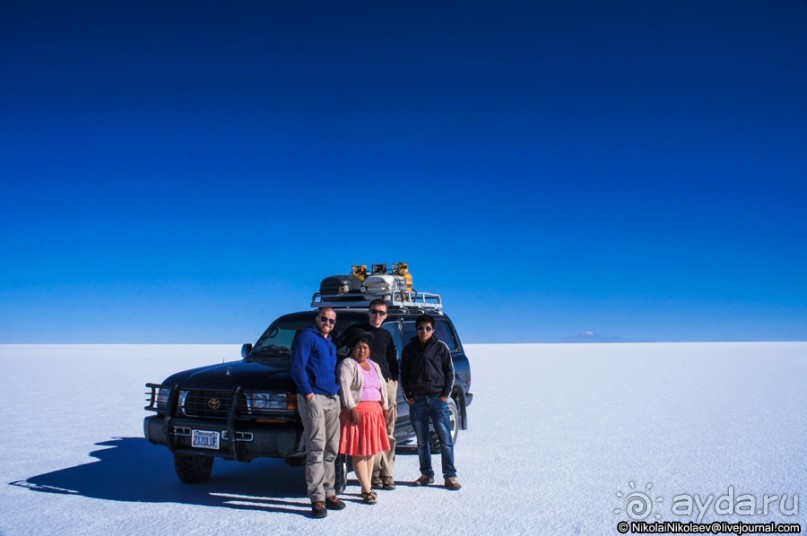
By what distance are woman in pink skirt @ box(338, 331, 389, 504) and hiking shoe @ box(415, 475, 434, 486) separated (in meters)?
0.75

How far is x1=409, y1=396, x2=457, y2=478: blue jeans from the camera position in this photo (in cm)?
653

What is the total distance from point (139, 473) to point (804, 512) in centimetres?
710

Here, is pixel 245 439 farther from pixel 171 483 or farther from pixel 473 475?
pixel 473 475

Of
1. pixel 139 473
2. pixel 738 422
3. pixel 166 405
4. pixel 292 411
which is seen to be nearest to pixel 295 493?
pixel 292 411

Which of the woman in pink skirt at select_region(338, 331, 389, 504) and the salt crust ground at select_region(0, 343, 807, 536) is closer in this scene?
the salt crust ground at select_region(0, 343, 807, 536)

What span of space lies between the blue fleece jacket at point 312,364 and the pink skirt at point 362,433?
381 mm

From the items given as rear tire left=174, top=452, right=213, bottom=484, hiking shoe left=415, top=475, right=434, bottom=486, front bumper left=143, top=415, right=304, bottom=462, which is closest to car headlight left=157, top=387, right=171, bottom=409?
front bumper left=143, top=415, right=304, bottom=462

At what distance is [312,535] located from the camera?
200 inches

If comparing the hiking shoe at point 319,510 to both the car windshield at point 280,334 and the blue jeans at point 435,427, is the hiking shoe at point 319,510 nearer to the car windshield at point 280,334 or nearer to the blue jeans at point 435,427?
the blue jeans at point 435,427

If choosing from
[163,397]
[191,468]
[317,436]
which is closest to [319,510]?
[317,436]

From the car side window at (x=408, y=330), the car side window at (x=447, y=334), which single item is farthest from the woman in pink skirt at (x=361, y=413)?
the car side window at (x=447, y=334)

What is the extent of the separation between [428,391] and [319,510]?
1660 millimetres

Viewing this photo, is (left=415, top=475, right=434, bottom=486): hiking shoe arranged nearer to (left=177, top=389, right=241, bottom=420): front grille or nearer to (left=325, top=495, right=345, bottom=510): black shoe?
(left=325, top=495, right=345, bottom=510): black shoe

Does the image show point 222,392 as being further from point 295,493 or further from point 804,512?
point 804,512
